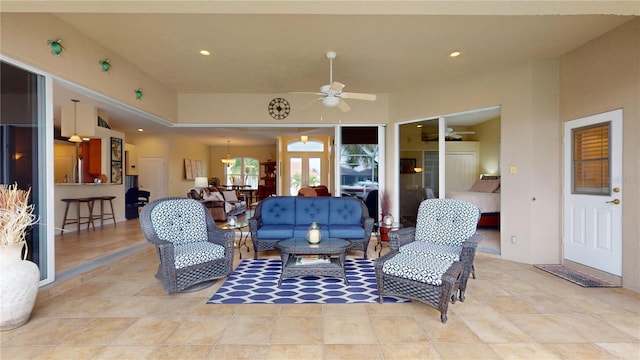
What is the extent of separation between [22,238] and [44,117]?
53.6 inches

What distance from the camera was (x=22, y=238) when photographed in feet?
8.82

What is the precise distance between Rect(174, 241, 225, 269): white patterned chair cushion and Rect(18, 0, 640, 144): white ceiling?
7.41 ft

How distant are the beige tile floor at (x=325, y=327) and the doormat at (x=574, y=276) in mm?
155

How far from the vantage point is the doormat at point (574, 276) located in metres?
3.40

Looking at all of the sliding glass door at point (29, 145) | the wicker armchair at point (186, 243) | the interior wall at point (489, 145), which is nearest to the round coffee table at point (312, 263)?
the wicker armchair at point (186, 243)

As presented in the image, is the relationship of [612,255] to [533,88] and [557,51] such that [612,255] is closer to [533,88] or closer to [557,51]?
[533,88]

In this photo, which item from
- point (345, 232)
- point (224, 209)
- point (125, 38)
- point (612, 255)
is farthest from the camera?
point (224, 209)

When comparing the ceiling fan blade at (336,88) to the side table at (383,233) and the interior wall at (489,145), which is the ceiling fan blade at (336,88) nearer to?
the side table at (383,233)

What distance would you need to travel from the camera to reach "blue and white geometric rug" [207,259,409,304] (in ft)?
9.84

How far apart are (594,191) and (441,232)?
7.07ft

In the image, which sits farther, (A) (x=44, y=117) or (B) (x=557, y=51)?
(B) (x=557, y=51)

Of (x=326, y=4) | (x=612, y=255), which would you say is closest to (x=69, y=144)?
(x=326, y=4)

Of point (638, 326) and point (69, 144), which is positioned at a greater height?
point (69, 144)

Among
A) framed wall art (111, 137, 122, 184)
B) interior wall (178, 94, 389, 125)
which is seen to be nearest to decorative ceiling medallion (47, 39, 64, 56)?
interior wall (178, 94, 389, 125)
